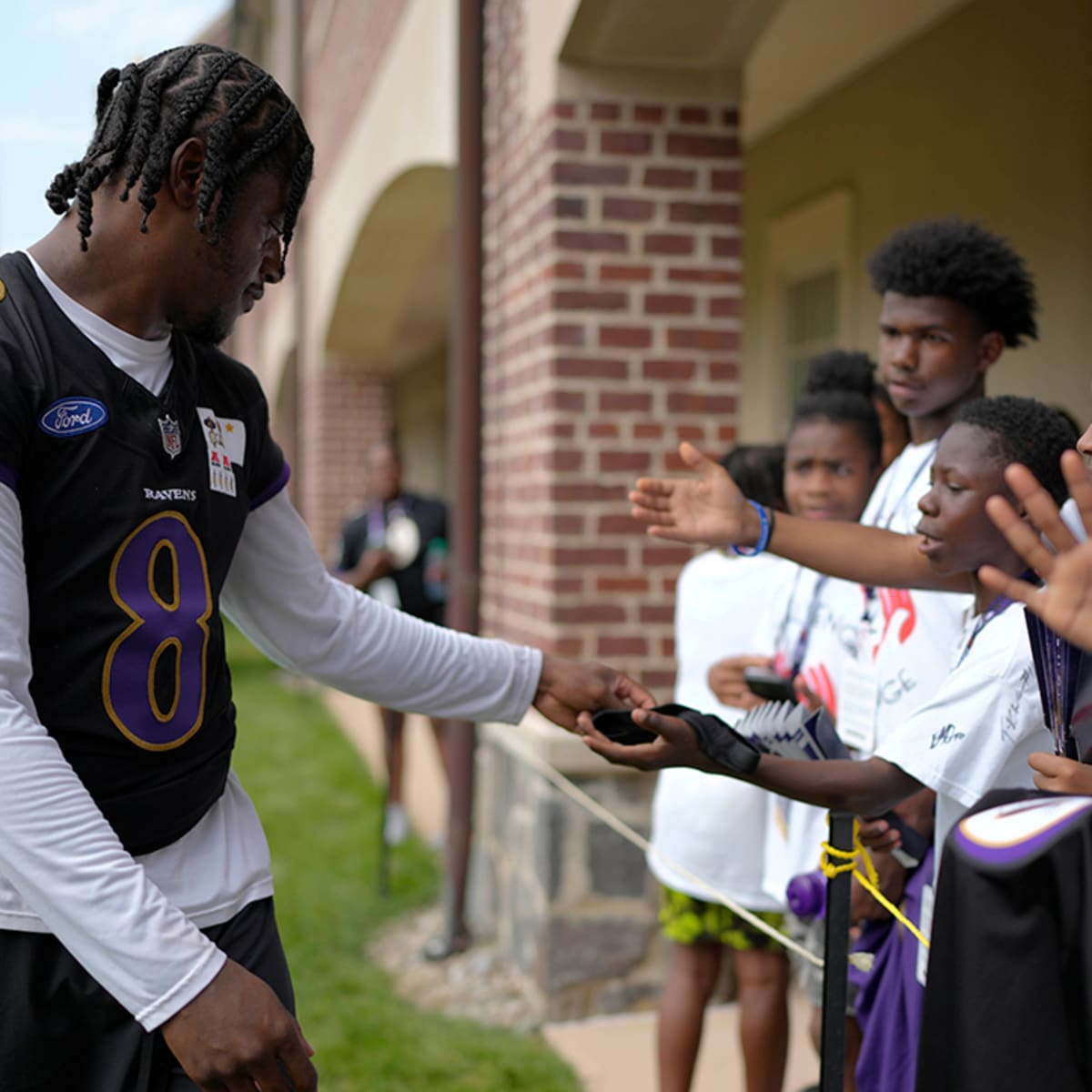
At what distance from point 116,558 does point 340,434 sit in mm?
9806

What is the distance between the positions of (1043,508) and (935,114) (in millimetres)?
4254

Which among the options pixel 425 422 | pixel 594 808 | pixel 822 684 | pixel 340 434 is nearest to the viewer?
pixel 822 684

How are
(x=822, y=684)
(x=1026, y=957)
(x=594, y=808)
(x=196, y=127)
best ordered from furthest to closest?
1. (x=594, y=808)
2. (x=822, y=684)
3. (x=196, y=127)
4. (x=1026, y=957)

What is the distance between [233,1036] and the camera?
4.72ft

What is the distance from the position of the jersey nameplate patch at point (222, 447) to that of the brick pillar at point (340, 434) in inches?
370

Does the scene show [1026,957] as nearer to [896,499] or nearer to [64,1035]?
[64,1035]

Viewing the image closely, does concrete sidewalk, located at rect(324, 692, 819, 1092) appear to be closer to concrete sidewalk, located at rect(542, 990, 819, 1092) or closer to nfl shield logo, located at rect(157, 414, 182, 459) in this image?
concrete sidewalk, located at rect(542, 990, 819, 1092)

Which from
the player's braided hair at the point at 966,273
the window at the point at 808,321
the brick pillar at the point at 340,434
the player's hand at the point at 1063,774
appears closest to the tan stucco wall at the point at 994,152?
the window at the point at 808,321

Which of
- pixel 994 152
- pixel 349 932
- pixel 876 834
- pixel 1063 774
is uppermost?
pixel 994 152

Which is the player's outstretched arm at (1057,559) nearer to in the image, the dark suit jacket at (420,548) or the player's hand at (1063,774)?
the player's hand at (1063,774)

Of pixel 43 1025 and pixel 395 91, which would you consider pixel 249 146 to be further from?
pixel 395 91

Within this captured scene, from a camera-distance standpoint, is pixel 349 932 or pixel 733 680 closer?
pixel 733 680
